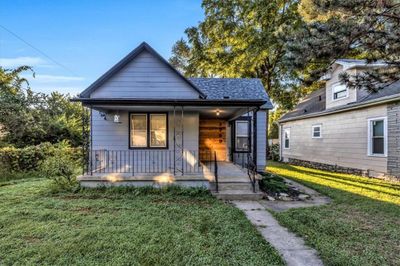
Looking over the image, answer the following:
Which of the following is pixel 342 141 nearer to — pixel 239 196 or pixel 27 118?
pixel 239 196

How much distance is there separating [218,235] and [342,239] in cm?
211

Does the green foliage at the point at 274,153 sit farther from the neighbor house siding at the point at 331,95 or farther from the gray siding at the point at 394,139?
the gray siding at the point at 394,139

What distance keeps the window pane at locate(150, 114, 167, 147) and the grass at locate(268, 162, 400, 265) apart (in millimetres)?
5204

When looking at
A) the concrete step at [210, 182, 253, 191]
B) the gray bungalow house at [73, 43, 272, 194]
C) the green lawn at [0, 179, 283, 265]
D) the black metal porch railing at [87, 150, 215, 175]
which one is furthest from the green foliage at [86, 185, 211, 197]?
the black metal porch railing at [87, 150, 215, 175]

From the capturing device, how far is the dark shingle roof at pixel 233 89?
11820 mm

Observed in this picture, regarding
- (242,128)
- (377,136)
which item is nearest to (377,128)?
(377,136)

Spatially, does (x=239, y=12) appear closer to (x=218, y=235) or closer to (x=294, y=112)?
(x=294, y=112)

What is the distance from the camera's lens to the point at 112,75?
31.3 feet

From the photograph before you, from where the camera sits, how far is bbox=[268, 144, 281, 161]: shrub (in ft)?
70.9

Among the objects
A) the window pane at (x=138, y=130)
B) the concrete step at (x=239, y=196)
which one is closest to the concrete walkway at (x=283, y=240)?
the concrete step at (x=239, y=196)

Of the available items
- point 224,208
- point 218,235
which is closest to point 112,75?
point 224,208

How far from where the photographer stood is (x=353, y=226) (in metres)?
4.86

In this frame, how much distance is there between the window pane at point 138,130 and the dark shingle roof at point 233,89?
143 inches

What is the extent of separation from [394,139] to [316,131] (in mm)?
5808
